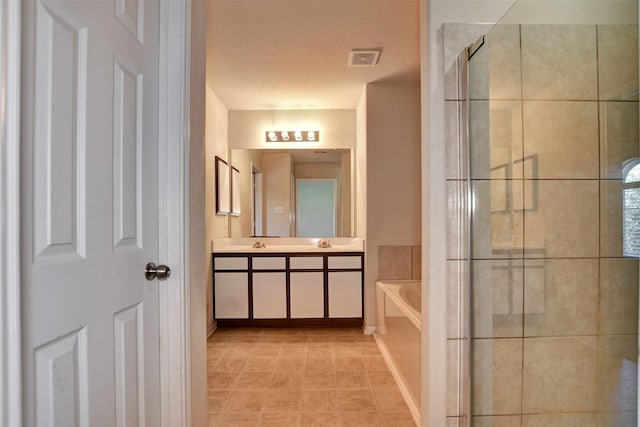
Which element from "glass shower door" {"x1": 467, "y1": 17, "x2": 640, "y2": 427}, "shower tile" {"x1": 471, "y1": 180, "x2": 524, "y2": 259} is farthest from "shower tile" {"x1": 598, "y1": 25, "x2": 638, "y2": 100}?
"shower tile" {"x1": 471, "y1": 180, "x2": 524, "y2": 259}

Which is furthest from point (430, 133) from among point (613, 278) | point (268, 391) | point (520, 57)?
point (268, 391)

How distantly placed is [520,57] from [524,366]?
3.70 ft

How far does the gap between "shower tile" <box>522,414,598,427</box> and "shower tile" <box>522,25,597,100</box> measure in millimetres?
1063

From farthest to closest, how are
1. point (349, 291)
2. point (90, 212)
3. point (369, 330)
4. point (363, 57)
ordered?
point (349, 291)
point (369, 330)
point (363, 57)
point (90, 212)

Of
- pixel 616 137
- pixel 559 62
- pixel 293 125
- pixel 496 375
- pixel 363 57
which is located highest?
pixel 363 57

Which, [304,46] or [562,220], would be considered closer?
[562,220]

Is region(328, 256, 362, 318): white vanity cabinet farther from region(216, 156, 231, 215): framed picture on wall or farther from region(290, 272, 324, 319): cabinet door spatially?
region(216, 156, 231, 215): framed picture on wall

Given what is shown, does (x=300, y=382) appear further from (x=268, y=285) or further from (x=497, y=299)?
(x=497, y=299)

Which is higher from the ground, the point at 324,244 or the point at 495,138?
the point at 495,138

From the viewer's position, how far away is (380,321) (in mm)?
3043

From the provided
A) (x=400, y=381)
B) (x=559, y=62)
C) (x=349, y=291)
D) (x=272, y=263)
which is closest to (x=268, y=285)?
(x=272, y=263)

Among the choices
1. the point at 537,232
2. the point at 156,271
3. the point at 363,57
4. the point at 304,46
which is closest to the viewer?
the point at 156,271

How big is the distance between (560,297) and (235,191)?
3.18 m

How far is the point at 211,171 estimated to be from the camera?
11.0 feet
